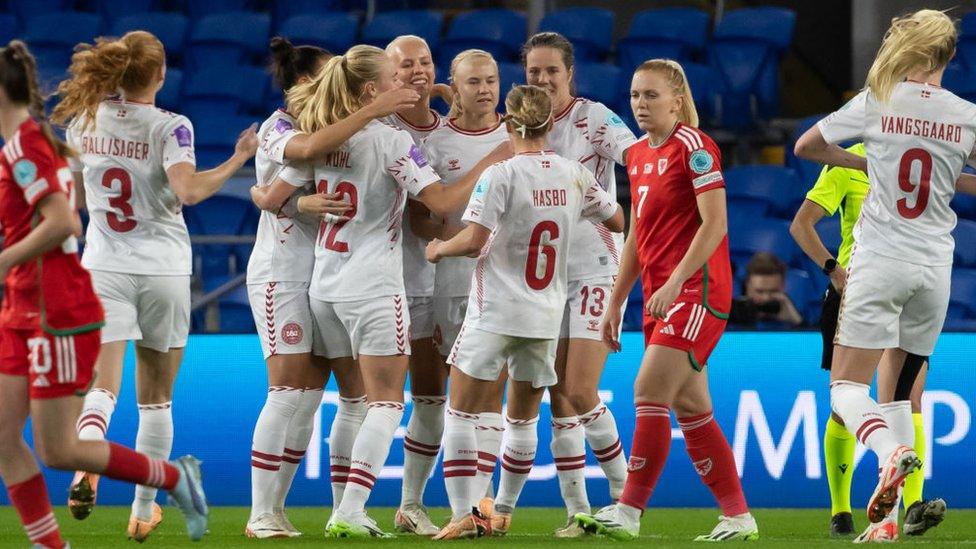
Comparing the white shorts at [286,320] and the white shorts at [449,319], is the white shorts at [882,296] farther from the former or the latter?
the white shorts at [286,320]

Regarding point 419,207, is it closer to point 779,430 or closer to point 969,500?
point 779,430

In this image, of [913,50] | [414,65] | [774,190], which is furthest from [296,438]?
[774,190]

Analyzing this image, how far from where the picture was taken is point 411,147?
6305 mm

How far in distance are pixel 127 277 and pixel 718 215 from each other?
2.45 m

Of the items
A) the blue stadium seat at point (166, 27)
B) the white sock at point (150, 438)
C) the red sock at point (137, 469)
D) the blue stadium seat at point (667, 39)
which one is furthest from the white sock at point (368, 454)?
the blue stadium seat at point (166, 27)

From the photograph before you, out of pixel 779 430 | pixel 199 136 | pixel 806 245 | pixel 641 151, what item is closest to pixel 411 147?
pixel 641 151

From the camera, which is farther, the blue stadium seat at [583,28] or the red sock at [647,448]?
the blue stadium seat at [583,28]

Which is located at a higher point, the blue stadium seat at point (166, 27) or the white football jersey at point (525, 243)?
the blue stadium seat at point (166, 27)

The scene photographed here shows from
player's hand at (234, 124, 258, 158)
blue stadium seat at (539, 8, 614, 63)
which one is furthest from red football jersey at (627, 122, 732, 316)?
blue stadium seat at (539, 8, 614, 63)

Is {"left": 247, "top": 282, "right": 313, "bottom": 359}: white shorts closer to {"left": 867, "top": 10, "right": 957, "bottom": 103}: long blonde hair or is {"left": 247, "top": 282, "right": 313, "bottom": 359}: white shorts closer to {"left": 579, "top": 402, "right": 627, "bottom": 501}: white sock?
{"left": 579, "top": 402, "right": 627, "bottom": 501}: white sock

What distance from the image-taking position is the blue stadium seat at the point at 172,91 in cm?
1324

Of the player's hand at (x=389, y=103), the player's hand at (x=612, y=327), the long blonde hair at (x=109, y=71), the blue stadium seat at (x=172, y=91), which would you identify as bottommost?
the player's hand at (x=612, y=327)

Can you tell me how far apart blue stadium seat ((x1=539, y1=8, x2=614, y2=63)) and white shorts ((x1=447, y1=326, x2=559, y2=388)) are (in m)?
7.31

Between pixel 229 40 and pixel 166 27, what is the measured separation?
79 cm
